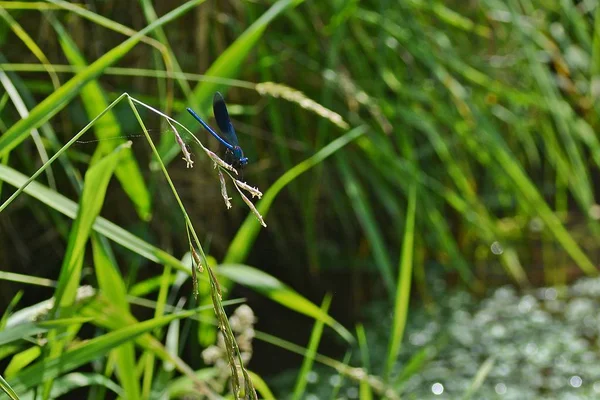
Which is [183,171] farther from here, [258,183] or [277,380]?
[277,380]

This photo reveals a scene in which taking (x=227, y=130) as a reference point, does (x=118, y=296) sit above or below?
below

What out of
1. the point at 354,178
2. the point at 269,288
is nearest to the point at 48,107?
the point at 269,288

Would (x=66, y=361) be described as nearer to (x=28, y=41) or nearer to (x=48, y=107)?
(x=48, y=107)

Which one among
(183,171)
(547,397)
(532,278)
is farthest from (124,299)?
(532,278)

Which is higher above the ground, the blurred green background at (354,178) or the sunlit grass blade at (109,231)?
the sunlit grass blade at (109,231)

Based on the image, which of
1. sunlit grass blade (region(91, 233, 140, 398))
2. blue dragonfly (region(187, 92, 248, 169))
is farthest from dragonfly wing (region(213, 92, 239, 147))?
sunlit grass blade (region(91, 233, 140, 398))

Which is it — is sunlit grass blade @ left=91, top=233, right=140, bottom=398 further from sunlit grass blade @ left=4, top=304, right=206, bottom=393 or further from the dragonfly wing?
the dragonfly wing

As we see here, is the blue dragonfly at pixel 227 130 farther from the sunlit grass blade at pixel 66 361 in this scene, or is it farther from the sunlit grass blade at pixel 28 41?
the sunlit grass blade at pixel 28 41

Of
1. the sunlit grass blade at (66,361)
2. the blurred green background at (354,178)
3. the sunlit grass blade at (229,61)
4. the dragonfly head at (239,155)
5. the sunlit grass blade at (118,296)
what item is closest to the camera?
the dragonfly head at (239,155)

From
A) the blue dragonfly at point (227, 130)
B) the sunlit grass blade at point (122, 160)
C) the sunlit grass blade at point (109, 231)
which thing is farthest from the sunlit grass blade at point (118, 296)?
the blue dragonfly at point (227, 130)

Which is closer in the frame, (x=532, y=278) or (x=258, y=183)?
(x=258, y=183)

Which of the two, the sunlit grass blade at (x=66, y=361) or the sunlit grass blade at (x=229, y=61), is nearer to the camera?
the sunlit grass blade at (x=66, y=361)
